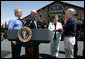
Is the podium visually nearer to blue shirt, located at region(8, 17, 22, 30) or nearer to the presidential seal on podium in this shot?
the presidential seal on podium

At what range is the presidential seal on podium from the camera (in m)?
2.48

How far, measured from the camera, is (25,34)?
2537 millimetres

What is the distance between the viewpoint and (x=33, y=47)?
2.67 metres

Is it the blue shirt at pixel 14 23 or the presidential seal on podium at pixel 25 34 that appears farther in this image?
the blue shirt at pixel 14 23

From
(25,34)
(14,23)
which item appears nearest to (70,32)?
(25,34)

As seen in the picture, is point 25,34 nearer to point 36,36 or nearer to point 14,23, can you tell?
point 36,36

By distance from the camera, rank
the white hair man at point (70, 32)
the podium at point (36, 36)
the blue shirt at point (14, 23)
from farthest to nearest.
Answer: the blue shirt at point (14, 23) < the white hair man at point (70, 32) < the podium at point (36, 36)

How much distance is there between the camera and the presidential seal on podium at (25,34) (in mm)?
2476

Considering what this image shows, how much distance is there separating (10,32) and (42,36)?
67cm

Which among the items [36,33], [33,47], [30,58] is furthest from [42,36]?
[30,58]

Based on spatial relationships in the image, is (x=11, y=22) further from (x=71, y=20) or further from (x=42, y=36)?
(x=71, y=20)

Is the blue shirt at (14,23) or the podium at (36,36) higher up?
the blue shirt at (14,23)

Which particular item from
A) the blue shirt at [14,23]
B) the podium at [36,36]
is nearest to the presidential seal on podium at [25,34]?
the podium at [36,36]

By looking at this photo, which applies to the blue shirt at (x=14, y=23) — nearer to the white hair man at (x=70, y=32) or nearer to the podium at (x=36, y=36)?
the podium at (x=36, y=36)
